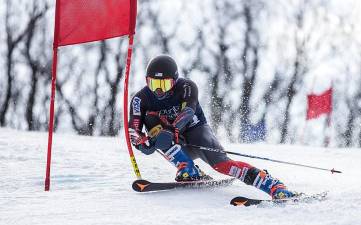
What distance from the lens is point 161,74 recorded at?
5.32m

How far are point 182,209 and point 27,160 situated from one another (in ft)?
14.2

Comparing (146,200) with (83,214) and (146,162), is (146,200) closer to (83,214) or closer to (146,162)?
(83,214)

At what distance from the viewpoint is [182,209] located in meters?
4.40

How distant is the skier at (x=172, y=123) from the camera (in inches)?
207

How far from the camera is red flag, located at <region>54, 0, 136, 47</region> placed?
5.85 metres

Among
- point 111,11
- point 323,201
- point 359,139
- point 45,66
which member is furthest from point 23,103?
point 323,201

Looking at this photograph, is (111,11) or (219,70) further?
(219,70)

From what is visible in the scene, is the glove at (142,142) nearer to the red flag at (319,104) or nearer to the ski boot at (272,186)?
the ski boot at (272,186)

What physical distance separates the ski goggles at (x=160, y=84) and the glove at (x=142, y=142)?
18.2 inches

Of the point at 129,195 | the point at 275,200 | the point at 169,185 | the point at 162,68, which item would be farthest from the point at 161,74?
the point at 275,200

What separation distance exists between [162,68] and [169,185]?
3.62 ft

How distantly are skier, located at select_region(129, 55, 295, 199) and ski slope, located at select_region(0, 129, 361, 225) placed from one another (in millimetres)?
318

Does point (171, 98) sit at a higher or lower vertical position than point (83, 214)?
higher

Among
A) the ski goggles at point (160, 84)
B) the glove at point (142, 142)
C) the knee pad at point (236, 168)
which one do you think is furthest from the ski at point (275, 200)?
the ski goggles at point (160, 84)
